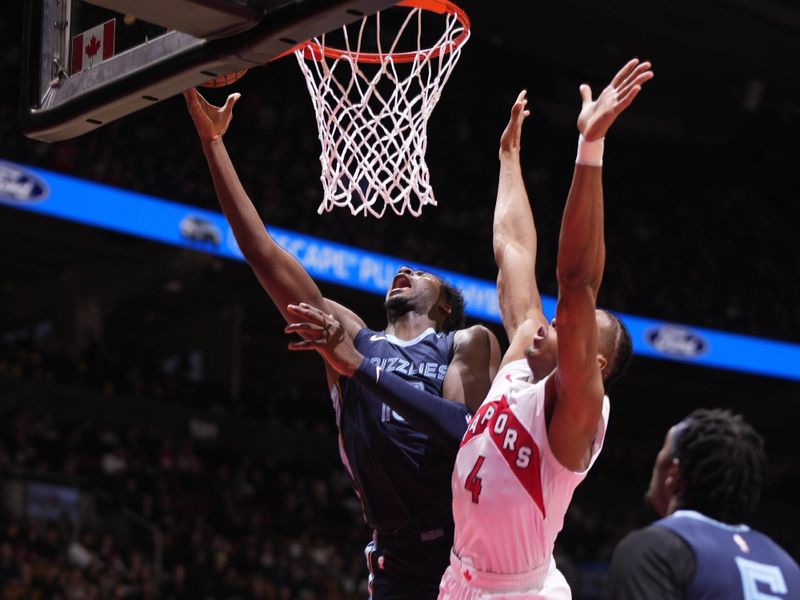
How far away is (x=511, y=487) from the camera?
3295mm

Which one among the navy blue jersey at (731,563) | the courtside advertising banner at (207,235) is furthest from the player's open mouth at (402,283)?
the courtside advertising banner at (207,235)

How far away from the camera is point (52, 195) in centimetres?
1475

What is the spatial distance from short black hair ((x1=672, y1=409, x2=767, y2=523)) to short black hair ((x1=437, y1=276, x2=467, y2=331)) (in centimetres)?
155

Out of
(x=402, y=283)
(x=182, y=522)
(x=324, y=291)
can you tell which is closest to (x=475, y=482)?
(x=402, y=283)

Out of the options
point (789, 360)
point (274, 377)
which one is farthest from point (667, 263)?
point (274, 377)

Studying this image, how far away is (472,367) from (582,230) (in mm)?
1063

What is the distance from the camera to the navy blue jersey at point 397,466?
3799mm

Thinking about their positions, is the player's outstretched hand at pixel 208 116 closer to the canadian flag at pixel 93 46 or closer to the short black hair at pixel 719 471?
the canadian flag at pixel 93 46

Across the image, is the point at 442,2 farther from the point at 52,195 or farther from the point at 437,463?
the point at 52,195

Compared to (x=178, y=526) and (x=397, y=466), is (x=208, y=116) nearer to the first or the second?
(x=397, y=466)

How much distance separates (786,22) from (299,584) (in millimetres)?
12717

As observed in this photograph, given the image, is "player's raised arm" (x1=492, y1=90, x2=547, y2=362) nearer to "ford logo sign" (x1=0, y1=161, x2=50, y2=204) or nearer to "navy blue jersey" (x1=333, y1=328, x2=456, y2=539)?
→ "navy blue jersey" (x1=333, y1=328, x2=456, y2=539)

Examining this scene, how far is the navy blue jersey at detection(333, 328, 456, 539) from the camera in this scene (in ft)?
12.5

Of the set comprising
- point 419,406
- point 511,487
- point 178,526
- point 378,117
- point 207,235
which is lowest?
point 178,526
